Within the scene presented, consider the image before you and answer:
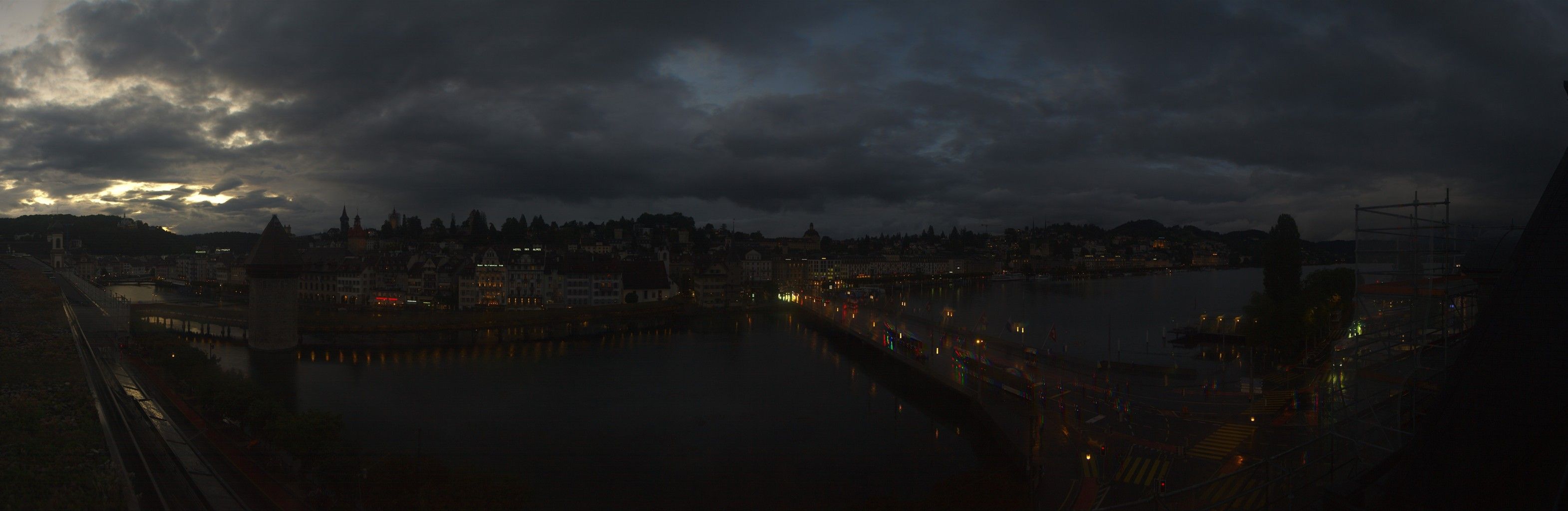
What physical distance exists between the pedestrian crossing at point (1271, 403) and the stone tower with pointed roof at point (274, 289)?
1806cm

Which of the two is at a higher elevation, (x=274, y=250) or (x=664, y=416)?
(x=274, y=250)

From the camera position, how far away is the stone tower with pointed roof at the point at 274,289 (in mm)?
14750

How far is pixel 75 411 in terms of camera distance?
13.4 feet

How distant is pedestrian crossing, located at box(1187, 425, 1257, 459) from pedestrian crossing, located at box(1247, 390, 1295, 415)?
703 mm

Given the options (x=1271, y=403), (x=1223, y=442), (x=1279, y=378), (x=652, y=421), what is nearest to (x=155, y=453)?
(x=652, y=421)

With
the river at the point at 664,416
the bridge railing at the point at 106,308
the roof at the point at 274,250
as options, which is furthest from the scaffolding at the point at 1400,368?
the roof at the point at 274,250

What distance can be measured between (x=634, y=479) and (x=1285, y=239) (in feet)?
48.3

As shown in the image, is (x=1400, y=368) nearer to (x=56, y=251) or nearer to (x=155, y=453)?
(x=155, y=453)

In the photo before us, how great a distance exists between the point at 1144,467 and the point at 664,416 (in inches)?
240

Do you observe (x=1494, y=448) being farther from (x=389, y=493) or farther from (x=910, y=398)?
(x=910, y=398)

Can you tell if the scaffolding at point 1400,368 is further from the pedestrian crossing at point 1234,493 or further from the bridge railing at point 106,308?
the bridge railing at point 106,308

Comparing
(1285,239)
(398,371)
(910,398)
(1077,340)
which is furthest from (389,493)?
(1285,239)

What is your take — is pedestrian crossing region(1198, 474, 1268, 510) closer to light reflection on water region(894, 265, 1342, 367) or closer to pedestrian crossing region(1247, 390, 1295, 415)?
pedestrian crossing region(1247, 390, 1295, 415)

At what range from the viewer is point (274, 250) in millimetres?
14773
